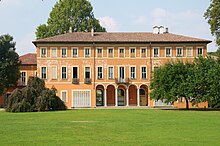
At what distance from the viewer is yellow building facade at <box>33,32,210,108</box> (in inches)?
2450

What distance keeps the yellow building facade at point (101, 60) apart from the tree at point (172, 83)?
933 centimetres

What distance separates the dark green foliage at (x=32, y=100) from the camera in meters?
48.8

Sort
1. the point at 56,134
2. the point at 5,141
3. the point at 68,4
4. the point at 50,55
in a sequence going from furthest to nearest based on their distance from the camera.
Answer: the point at 68,4
the point at 50,55
the point at 56,134
the point at 5,141

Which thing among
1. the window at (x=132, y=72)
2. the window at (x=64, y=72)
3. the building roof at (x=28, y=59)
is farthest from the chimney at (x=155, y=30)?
the building roof at (x=28, y=59)

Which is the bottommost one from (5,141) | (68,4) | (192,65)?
(5,141)

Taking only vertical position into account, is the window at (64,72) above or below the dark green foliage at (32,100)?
above

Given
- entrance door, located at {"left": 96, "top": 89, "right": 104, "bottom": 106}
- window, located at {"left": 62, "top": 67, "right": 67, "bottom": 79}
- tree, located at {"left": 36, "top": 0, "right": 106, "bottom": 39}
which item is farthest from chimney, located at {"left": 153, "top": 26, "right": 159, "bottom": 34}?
window, located at {"left": 62, "top": 67, "right": 67, "bottom": 79}

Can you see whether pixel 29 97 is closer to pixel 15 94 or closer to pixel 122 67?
pixel 15 94

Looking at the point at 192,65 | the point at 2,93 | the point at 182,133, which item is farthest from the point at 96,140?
the point at 2,93

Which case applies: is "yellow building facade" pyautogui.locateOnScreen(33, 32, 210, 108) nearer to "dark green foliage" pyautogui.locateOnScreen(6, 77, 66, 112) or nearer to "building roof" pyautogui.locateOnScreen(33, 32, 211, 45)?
"building roof" pyautogui.locateOnScreen(33, 32, 211, 45)

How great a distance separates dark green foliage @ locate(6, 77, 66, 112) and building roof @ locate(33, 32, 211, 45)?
1245 centimetres

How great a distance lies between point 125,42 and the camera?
62.5m

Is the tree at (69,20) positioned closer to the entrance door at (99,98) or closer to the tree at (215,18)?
the entrance door at (99,98)

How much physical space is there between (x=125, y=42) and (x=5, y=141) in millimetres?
46003
